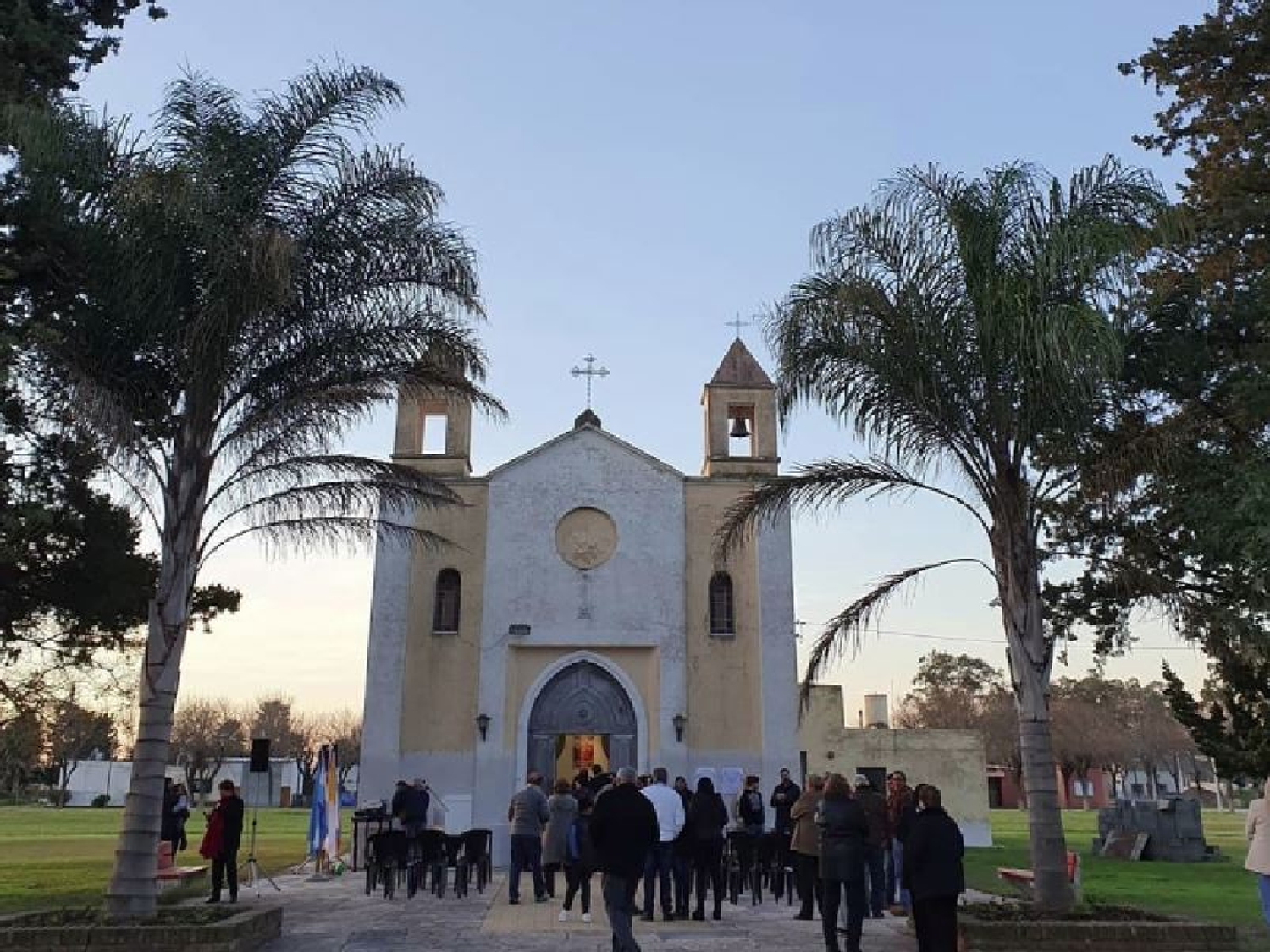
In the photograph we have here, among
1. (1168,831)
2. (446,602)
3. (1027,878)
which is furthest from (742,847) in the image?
(1168,831)

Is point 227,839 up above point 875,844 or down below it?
below

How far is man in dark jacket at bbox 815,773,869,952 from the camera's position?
981cm

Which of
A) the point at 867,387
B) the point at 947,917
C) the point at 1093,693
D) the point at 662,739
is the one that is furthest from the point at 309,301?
the point at 1093,693

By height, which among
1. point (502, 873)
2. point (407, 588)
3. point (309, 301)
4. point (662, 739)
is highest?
point (309, 301)

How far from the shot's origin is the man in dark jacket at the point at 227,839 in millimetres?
14125

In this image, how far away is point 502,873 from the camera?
64.3ft

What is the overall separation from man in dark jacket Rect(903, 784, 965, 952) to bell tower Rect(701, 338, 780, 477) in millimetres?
14634

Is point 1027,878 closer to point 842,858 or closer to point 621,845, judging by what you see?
point 842,858

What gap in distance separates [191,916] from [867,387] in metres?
8.55

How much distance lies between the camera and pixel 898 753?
30781 mm

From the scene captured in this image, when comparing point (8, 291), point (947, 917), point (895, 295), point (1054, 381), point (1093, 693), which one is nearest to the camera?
point (947, 917)

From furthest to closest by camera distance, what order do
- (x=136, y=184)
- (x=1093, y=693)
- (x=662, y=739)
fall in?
(x=1093, y=693) < (x=662, y=739) < (x=136, y=184)

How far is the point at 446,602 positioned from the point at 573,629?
2.62m

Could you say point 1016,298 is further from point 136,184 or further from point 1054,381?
point 136,184
